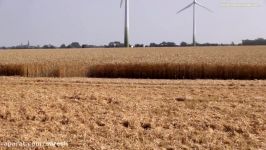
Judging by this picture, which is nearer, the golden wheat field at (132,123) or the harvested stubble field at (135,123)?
the golden wheat field at (132,123)

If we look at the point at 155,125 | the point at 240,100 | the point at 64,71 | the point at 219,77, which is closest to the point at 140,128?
the point at 155,125

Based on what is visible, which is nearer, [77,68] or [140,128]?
[140,128]

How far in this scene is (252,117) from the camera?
403 inches

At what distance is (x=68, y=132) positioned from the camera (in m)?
8.52

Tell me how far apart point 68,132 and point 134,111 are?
283cm

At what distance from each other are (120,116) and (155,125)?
1276 millimetres

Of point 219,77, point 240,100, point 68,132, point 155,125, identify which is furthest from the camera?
point 219,77

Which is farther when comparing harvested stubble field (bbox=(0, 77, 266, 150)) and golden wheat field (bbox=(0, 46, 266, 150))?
harvested stubble field (bbox=(0, 77, 266, 150))

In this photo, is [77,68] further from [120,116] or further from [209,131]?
[209,131]

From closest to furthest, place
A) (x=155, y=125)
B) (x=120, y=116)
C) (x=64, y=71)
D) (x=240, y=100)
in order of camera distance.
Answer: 1. (x=155, y=125)
2. (x=120, y=116)
3. (x=240, y=100)
4. (x=64, y=71)

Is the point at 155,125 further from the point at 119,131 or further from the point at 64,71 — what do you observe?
the point at 64,71

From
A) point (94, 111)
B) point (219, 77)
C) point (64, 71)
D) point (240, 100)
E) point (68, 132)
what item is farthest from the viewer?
point (64, 71)

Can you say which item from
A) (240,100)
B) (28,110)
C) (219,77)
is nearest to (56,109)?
(28,110)

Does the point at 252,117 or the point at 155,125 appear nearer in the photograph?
the point at 155,125
